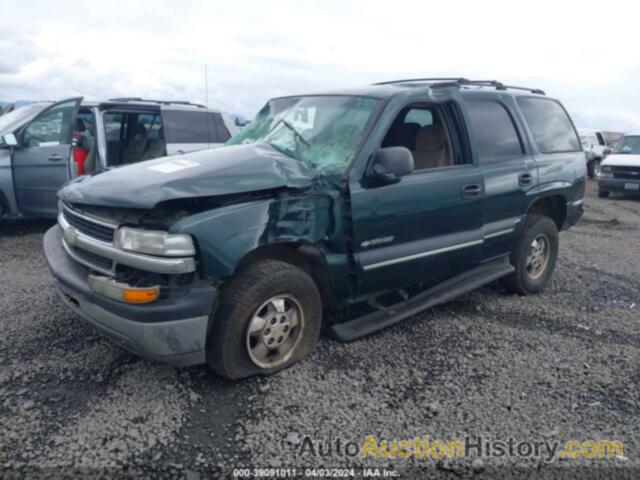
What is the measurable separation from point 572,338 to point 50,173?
625 centimetres

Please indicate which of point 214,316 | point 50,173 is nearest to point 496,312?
point 214,316

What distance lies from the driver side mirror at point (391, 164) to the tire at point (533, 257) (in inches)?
76.0

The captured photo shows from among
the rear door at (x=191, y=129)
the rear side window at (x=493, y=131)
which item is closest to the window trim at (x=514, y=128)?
the rear side window at (x=493, y=131)

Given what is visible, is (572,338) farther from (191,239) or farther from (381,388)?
(191,239)

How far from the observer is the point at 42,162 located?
255 inches

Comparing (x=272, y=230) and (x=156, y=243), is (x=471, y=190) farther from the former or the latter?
(x=156, y=243)

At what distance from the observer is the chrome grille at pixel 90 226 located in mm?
2916

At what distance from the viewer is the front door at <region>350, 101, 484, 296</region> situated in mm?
3424

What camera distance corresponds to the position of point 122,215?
9.38 feet

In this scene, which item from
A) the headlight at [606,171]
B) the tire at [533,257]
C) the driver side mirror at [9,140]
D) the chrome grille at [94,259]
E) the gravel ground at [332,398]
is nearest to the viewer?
the gravel ground at [332,398]

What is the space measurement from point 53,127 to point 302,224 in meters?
5.15

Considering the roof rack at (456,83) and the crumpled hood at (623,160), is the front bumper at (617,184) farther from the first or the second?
the roof rack at (456,83)

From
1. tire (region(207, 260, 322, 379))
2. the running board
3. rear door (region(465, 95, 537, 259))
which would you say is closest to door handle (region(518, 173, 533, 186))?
rear door (region(465, 95, 537, 259))

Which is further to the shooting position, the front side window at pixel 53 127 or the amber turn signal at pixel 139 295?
the front side window at pixel 53 127
